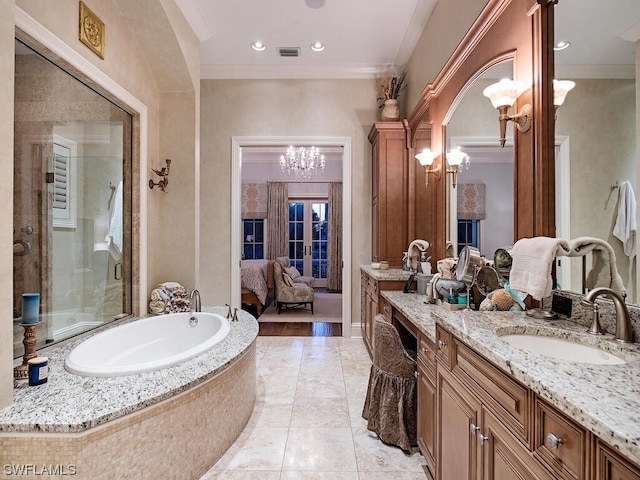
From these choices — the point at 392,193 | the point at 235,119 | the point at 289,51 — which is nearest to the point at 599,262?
the point at 392,193

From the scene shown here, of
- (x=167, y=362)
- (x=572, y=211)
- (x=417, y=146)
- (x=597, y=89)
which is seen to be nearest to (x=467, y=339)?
(x=572, y=211)

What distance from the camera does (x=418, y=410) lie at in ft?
6.18

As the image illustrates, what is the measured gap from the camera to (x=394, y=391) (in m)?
2.04

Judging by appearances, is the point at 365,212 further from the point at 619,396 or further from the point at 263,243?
the point at 263,243

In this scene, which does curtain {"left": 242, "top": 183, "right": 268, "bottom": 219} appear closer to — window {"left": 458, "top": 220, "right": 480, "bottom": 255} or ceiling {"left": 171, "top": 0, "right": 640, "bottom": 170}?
ceiling {"left": 171, "top": 0, "right": 640, "bottom": 170}

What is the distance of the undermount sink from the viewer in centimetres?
110

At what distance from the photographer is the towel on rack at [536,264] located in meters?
1.30

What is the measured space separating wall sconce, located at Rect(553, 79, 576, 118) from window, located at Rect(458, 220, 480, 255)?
2.80ft

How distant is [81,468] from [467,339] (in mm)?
1529

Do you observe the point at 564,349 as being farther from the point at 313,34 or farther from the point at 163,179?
the point at 313,34

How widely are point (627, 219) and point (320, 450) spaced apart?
1.91 m

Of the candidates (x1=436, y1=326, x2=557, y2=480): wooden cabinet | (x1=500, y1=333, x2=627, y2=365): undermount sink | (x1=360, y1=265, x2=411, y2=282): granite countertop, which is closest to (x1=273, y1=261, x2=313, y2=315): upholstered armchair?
(x1=360, y1=265, x2=411, y2=282): granite countertop

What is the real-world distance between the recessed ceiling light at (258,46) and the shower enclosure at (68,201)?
1686 millimetres

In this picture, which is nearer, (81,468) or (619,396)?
(619,396)
